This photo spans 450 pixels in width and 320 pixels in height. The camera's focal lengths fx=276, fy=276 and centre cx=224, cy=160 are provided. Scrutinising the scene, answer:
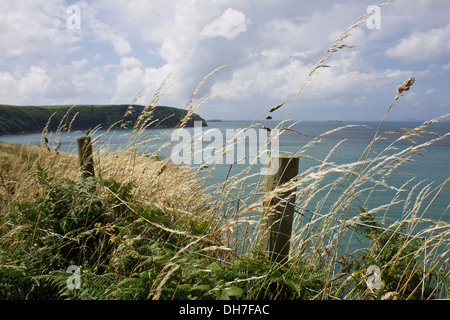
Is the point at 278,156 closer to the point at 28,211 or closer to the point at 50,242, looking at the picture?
the point at 50,242

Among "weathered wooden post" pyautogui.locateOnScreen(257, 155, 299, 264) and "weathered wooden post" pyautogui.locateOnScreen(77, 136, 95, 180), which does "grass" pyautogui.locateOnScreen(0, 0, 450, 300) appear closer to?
"weathered wooden post" pyautogui.locateOnScreen(257, 155, 299, 264)

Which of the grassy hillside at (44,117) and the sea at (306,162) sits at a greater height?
the grassy hillside at (44,117)

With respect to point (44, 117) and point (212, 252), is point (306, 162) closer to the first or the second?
point (212, 252)

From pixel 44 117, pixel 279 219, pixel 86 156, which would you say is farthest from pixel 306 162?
pixel 44 117

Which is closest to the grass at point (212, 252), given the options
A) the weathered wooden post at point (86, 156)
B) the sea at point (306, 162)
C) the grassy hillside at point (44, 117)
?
the sea at point (306, 162)

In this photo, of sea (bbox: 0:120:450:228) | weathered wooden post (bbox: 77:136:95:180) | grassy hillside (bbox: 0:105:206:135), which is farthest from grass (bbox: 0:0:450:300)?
grassy hillside (bbox: 0:105:206:135)

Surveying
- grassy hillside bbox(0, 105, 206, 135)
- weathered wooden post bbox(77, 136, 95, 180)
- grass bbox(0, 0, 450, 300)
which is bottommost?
grass bbox(0, 0, 450, 300)

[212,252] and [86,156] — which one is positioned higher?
[86,156]

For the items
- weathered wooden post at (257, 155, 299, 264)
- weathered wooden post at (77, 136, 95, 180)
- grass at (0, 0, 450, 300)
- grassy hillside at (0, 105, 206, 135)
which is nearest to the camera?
grass at (0, 0, 450, 300)

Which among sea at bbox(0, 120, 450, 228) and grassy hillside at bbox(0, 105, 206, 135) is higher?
grassy hillside at bbox(0, 105, 206, 135)

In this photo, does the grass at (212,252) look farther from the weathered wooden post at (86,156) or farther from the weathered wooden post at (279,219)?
the weathered wooden post at (86,156)

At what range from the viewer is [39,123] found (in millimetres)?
62562

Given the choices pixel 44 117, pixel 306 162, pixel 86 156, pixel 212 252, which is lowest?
pixel 212 252
